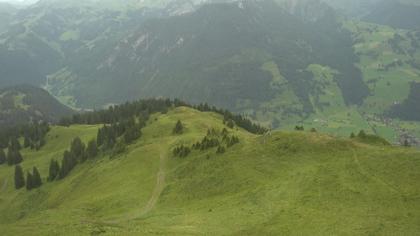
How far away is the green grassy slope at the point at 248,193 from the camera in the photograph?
230ft

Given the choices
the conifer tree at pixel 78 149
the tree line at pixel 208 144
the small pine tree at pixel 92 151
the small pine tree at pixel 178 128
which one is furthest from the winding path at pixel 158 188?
the conifer tree at pixel 78 149

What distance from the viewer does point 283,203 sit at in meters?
79.5

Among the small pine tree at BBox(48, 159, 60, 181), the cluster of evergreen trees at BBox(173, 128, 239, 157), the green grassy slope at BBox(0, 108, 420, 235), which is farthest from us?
the small pine tree at BBox(48, 159, 60, 181)

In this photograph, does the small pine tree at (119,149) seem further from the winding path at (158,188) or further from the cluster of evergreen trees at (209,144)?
the cluster of evergreen trees at (209,144)

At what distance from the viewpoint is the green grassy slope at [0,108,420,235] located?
70125mm

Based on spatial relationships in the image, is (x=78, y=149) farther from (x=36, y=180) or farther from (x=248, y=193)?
(x=248, y=193)

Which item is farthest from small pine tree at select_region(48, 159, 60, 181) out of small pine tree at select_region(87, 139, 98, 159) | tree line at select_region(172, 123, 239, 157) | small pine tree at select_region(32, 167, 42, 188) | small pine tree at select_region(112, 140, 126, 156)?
tree line at select_region(172, 123, 239, 157)

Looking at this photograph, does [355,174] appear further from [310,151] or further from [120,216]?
[120,216]

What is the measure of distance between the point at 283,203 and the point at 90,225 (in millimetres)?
32242

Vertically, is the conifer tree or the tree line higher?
the tree line

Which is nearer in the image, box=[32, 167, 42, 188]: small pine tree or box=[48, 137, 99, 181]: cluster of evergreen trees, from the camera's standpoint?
box=[32, 167, 42, 188]: small pine tree

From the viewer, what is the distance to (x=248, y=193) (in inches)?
3583

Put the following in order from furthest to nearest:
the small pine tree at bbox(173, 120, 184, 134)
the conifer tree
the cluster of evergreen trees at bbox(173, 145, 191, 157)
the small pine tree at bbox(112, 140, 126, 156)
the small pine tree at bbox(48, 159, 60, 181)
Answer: the conifer tree < the small pine tree at bbox(173, 120, 184, 134) < the small pine tree at bbox(48, 159, 60, 181) < the small pine tree at bbox(112, 140, 126, 156) < the cluster of evergreen trees at bbox(173, 145, 191, 157)

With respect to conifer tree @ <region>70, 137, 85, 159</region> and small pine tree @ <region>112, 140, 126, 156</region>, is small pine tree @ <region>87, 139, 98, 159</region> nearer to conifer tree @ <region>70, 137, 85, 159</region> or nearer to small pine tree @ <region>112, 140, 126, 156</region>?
conifer tree @ <region>70, 137, 85, 159</region>
